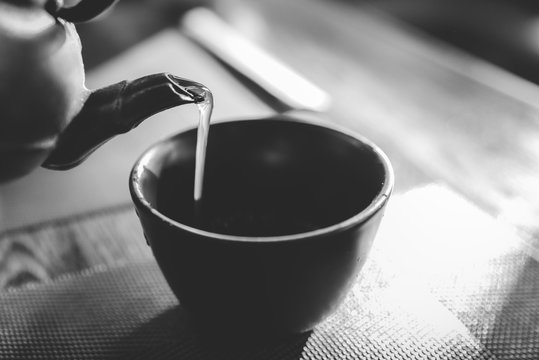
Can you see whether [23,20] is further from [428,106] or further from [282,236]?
[428,106]

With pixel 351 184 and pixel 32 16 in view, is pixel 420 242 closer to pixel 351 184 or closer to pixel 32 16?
pixel 351 184

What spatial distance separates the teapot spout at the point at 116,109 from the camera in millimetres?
415

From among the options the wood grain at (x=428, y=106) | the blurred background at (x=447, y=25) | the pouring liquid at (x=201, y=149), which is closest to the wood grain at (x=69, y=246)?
the pouring liquid at (x=201, y=149)

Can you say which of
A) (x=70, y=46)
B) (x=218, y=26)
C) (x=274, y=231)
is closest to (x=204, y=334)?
(x=274, y=231)

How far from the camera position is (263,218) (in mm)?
561

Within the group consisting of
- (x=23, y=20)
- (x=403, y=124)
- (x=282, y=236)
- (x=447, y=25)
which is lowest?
(x=447, y=25)

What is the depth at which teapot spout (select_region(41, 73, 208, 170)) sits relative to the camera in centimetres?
41

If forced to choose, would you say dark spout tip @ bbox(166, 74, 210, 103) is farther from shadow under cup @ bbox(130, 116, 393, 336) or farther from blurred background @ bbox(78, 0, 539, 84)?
blurred background @ bbox(78, 0, 539, 84)

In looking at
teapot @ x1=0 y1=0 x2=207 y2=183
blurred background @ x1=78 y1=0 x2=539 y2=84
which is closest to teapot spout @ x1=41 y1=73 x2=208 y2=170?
teapot @ x1=0 y1=0 x2=207 y2=183

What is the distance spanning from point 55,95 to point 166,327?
231 mm

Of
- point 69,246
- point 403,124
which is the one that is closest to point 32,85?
point 69,246

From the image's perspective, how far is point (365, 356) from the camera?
0.45m

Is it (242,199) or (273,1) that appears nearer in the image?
(242,199)

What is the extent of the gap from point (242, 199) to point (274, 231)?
0.06 metres
